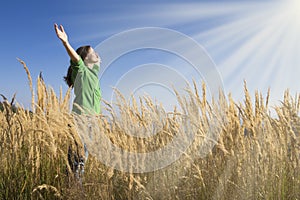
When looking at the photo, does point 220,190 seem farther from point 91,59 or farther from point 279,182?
point 91,59

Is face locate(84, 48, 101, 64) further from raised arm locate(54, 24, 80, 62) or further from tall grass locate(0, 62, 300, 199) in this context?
tall grass locate(0, 62, 300, 199)

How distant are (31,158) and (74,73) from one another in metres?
0.99

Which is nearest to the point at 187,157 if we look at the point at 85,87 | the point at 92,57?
the point at 85,87

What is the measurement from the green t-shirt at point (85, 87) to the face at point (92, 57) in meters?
0.14

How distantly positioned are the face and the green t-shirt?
14 cm

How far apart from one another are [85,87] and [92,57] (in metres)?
0.42

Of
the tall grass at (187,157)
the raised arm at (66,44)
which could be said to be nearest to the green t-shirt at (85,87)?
the raised arm at (66,44)

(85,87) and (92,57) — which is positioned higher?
(92,57)

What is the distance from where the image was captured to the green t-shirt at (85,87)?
127 inches

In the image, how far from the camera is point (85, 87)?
3.29 meters

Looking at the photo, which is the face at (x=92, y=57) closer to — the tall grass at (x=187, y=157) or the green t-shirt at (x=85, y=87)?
the green t-shirt at (x=85, y=87)

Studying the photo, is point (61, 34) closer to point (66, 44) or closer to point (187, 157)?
point (66, 44)

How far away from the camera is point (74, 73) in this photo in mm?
3398

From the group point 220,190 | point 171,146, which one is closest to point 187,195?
point 220,190
